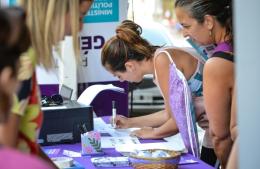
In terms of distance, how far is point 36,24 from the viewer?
201 cm

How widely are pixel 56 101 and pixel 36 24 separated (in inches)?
71.0

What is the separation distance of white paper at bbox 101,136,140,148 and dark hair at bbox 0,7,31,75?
6.86 ft

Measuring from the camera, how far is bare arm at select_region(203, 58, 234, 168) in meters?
2.98

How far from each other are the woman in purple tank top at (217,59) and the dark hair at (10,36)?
64.5 inches

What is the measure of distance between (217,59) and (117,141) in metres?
0.96

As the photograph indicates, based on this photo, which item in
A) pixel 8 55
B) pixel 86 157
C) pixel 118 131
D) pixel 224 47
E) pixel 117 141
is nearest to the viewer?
pixel 8 55

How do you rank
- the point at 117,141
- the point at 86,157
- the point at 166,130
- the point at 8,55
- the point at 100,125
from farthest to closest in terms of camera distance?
the point at 100,125 → the point at 166,130 → the point at 117,141 → the point at 86,157 → the point at 8,55

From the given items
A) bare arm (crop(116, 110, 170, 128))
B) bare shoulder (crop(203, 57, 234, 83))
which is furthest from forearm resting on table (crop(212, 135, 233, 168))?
bare arm (crop(116, 110, 170, 128))

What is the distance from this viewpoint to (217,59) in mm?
3006

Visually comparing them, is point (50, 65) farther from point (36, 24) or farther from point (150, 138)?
point (150, 138)

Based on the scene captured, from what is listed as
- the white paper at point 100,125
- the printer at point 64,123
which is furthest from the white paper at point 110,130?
the printer at point 64,123

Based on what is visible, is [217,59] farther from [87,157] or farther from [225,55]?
[87,157]

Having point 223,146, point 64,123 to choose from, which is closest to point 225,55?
point 223,146

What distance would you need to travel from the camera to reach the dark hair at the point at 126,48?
12.8 ft
